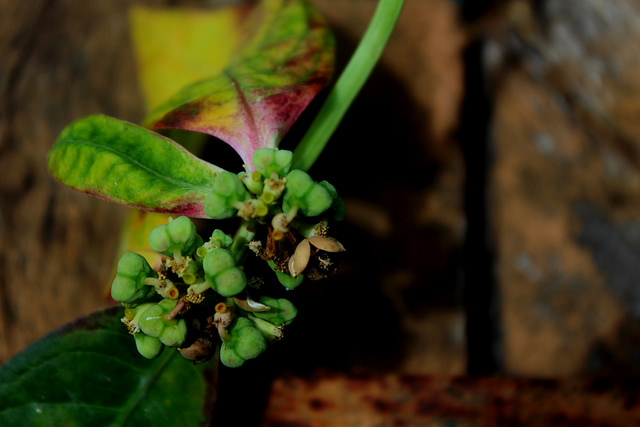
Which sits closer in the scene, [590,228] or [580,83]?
[590,228]

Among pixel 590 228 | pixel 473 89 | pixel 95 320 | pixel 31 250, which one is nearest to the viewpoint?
pixel 95 320

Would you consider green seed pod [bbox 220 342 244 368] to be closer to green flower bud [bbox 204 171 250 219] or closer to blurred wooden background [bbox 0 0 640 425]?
green flower bud [bbox 204 171 250 219]

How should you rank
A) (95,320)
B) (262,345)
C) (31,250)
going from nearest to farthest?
(262,345)
(95,320)
(31,250)

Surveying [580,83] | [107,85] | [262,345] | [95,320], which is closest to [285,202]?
[262,345]

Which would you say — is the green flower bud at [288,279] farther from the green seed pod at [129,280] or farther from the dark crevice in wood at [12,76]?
the dark crevice in wood at [12,76]

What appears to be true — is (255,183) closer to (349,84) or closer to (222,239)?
(222,239)

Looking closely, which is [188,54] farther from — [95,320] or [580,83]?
[580,83]

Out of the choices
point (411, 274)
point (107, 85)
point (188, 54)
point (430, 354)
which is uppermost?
point (188, 54)

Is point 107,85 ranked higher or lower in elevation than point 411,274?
higher
